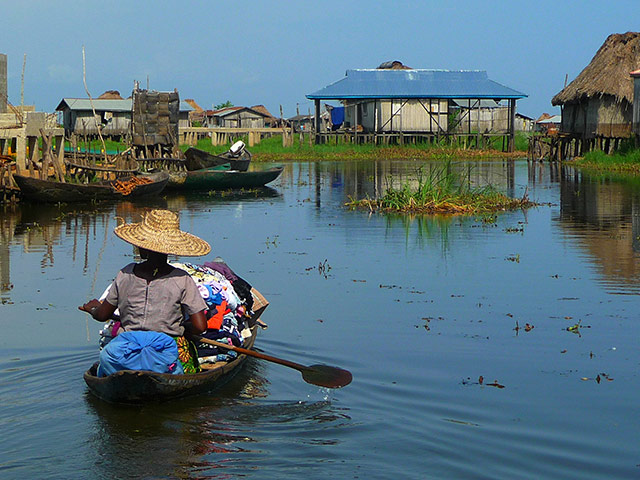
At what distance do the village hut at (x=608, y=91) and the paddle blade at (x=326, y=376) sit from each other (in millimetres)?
31428

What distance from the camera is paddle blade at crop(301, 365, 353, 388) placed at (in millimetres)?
6855

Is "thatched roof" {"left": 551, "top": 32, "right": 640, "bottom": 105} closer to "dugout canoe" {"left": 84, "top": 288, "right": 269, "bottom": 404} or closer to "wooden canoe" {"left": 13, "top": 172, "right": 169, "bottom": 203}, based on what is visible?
"wooden canoe" {"left": 13, "top": 172, "right": 169, "bottom": 203}

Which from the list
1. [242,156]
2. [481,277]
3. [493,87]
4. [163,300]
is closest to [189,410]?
[163,300]

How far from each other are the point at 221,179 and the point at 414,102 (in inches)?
948

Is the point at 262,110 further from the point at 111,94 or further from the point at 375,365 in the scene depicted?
the point at 375,365

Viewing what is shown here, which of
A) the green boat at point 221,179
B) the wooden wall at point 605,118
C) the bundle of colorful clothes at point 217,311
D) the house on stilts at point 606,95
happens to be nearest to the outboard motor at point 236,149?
the green boat at point 221,179

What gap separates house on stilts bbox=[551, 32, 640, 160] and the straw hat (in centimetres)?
3201

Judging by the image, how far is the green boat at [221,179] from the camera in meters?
25.7

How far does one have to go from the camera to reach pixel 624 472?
547 centimetres

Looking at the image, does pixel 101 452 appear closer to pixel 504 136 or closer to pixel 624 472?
pixel 624 472

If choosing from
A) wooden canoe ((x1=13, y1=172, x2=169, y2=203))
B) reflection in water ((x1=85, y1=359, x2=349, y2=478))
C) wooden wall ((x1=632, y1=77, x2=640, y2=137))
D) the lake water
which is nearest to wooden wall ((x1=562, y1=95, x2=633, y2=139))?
wooden wall ((x1=632, y1=77, x2=640, y2=137))

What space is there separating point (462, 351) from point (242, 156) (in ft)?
71.1

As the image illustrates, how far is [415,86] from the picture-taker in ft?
163

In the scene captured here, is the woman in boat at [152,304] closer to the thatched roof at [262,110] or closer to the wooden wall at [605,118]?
the wooden wall at [605,118]
